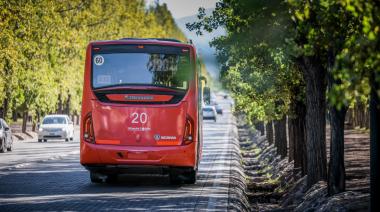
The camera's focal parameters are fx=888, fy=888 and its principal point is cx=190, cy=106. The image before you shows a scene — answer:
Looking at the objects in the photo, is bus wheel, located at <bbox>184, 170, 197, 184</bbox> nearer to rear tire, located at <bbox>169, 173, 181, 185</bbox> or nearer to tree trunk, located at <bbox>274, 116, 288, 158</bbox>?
rear tire, located at <bbox>169, 173, 181, 185</bbox>

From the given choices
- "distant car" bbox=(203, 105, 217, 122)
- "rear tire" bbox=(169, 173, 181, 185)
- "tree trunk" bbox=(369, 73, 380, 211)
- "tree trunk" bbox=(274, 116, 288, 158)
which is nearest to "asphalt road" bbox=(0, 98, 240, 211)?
Result: "rear tire" bbox=(169, 173, 181, 185)

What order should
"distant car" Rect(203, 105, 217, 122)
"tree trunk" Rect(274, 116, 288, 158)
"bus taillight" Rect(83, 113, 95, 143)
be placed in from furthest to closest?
"distant car" Rect(203, 105, 217, 122)
"tree trunk" Rect(274, 116, 288, 158)
"bus taillight" Rect(83, 113, 95, 143)

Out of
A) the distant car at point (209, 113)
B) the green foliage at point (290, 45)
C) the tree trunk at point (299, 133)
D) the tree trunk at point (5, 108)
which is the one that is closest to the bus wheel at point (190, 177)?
the green foliage at point (290, 45)

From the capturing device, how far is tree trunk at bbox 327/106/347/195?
1543 cm

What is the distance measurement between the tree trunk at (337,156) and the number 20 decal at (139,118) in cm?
414

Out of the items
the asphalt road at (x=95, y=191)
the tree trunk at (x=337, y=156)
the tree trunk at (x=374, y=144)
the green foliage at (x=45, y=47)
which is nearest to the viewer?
the tree trunk at (x=374, y=144)

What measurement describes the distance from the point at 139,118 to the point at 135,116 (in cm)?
9

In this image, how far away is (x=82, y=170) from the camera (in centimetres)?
2369

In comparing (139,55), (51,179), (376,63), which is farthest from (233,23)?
(376,63)

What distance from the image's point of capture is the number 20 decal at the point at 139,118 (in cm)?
1797

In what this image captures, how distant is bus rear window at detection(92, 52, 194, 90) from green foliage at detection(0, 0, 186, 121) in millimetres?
22826

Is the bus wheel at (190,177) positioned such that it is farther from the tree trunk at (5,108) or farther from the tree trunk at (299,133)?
the tree trunk at (5,108)

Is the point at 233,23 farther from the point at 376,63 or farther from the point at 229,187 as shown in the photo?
the point at 376,63

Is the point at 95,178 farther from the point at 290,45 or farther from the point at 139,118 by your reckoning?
the point at 290,45
